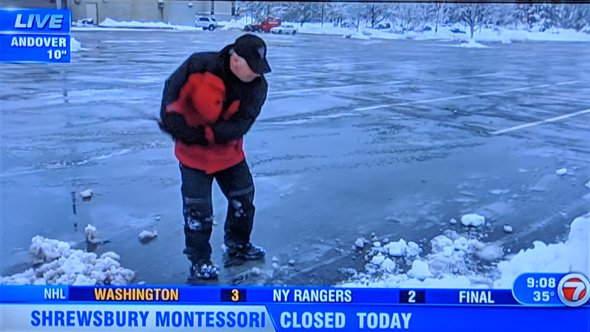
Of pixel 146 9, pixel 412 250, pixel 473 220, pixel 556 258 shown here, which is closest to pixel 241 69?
pixel 146 9

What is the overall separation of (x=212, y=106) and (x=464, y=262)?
1.02 m

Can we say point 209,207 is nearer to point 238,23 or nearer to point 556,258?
point 238,23

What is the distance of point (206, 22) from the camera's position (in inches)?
90.9

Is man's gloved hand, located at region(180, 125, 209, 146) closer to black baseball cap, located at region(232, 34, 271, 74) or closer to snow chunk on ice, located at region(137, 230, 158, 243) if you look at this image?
black baseball cap, located at region(232, 34, 271, 74)

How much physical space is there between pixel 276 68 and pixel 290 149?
386 mm

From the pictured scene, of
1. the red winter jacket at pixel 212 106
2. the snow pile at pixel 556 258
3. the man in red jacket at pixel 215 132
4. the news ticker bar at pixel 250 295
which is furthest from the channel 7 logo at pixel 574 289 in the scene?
the red winter jacket at pixel 212 106

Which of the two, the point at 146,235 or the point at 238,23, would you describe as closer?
the point at 238,23

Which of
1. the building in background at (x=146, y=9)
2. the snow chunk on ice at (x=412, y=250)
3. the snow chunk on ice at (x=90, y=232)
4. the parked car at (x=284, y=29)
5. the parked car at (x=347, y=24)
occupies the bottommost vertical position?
the snow chunk on ice at (x=412, y=250)

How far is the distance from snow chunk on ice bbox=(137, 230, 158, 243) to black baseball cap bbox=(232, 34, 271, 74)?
2.24ft

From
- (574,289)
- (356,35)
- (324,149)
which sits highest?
(356,35)

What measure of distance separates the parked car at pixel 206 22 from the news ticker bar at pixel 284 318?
902 millimetres

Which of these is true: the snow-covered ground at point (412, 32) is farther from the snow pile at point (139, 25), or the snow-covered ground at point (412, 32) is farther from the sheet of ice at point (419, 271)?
the sheet of ice at point (419, 271)

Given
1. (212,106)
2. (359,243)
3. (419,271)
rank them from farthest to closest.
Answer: (359,243) → (419,271) → (212,106)

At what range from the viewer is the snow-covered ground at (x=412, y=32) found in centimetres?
235
